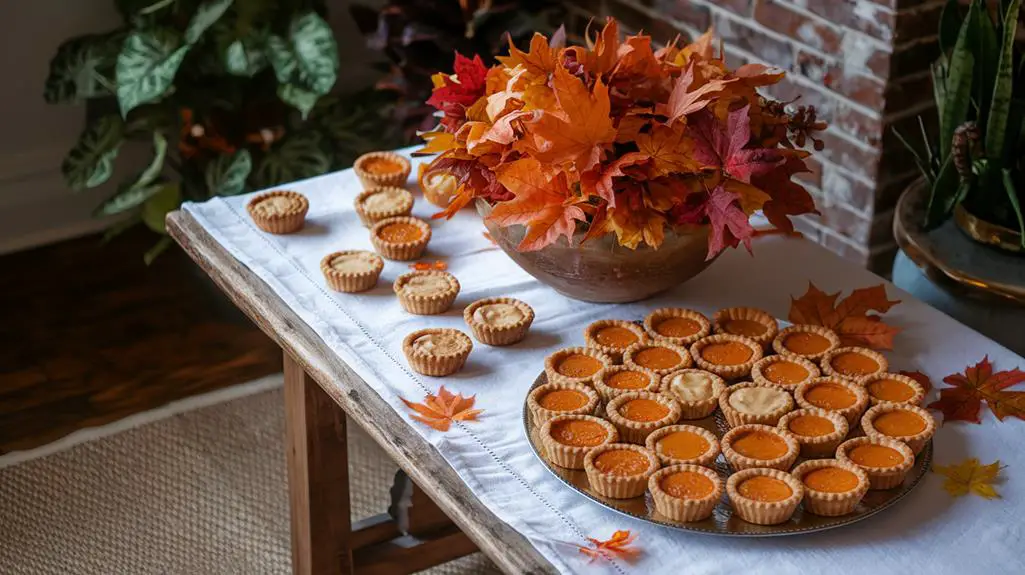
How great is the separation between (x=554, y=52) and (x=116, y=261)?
195cm

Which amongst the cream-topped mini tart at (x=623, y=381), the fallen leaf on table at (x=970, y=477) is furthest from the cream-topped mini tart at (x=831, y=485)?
the cream-topped mini tart at (x=623, y=381)

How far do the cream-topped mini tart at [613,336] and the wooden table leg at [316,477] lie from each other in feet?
1.33

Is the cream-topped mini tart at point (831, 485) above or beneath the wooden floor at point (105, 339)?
above

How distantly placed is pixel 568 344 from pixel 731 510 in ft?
1.28

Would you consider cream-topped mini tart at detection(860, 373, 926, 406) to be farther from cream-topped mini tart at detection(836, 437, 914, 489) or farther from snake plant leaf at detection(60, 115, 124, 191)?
snake plant leaf at detection(60, 115, 124, 191)

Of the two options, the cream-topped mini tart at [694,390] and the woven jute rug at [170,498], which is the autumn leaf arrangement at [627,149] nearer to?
Result: the cream-topped mini tart at [694,390]

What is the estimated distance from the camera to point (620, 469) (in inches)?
48.7

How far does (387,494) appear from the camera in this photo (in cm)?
234

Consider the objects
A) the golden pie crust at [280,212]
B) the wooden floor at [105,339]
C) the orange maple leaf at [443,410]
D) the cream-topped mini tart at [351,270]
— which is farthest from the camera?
the wooden floor at [105,339]

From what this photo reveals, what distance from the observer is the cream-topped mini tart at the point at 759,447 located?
4.09 ft

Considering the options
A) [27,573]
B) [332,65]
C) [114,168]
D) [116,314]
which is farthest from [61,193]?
[27,573]

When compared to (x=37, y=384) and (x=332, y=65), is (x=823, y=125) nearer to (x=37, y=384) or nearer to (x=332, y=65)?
(x=332, y=65)

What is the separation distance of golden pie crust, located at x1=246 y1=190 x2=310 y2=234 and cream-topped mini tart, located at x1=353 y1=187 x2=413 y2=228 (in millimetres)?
81

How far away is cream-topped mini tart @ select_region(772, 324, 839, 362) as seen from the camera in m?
1.46
